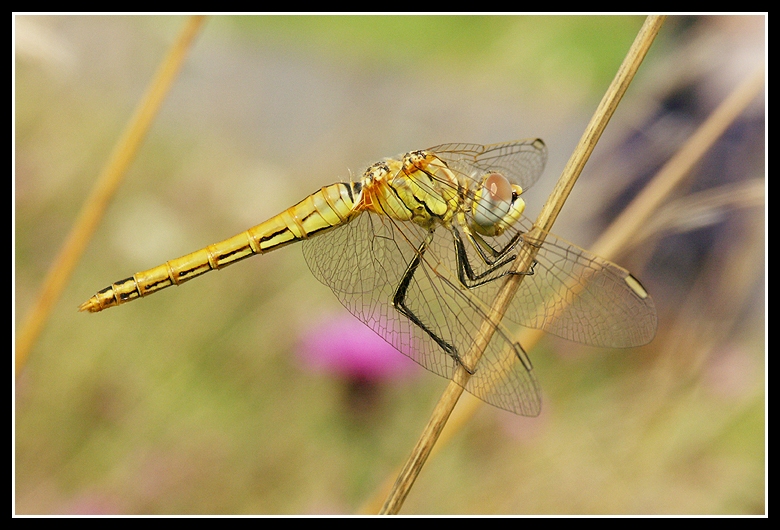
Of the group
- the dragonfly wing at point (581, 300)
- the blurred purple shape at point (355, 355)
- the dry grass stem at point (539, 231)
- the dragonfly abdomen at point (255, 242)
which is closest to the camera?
the dry grass stem at point (539, 231)

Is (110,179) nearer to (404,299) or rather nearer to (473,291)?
(404,299)

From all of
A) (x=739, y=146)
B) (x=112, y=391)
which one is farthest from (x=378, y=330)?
(x=739, y=146)

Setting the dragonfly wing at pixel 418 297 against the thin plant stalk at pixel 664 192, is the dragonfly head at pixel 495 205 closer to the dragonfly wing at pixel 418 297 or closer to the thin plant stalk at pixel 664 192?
the dragonfly wing at pixel 418 297

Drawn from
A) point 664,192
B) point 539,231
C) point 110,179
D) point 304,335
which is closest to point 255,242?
point 110,179

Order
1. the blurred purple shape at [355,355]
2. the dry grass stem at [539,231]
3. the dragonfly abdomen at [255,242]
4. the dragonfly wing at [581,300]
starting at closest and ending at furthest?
the dry grass stem at [539,231], the dragonfly wing at [581,300], the dragonfly abdomen at [255,242], the blurred purple shape at [355,355]

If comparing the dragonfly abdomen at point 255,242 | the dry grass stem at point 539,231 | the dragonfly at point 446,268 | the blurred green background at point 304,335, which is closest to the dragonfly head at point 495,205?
the dragonfly at point 446,268

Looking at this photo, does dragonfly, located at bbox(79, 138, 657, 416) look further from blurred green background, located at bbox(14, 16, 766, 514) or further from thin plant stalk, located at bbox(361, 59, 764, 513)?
blurred green background, located at bbox(14, 16, 766, 514)

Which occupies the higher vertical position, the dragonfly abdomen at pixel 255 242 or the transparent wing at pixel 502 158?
the dragonfly abdomen at pixel 255 242

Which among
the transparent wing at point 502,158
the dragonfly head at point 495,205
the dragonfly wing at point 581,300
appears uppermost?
the transparent wing at point 502,158
